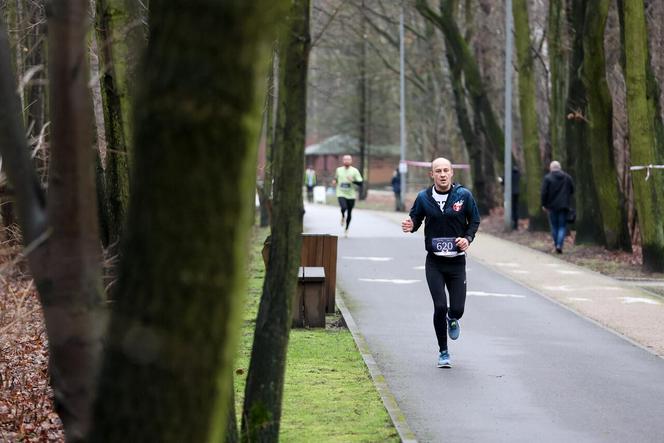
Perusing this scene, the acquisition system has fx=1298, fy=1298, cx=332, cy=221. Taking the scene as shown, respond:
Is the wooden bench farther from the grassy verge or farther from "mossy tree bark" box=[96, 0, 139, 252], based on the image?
"mossy tree bark" box=[96, 0, 139, 252]

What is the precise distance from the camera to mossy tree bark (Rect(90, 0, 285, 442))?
12.7 ft

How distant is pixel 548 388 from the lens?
1116 centimetres

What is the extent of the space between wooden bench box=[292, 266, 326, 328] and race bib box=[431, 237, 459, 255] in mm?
3387

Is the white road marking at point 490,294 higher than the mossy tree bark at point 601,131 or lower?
lower

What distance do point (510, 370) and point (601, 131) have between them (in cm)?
1416

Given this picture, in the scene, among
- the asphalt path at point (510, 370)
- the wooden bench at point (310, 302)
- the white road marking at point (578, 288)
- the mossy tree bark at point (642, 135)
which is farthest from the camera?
the mossy tree bark at point (642, 135)

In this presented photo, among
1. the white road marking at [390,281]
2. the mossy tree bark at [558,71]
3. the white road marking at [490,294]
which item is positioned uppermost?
the mossy tree bark at [558,71]

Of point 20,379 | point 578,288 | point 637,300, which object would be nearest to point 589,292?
point 578,288

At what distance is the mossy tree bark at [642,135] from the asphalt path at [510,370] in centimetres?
314

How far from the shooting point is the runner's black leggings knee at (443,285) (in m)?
12.0

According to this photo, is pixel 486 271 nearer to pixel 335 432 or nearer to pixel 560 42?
pixel 560 42

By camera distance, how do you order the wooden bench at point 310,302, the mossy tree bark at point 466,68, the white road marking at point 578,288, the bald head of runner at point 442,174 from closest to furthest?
the bald head of runner at point 442,174 → the wooden bench at point 310,302 → the white road marking at point 578,288 → the mossy tree bark at point 466,68

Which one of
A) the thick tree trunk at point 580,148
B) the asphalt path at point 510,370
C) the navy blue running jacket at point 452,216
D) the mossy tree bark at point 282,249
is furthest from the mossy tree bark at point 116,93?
the thick tree trunk at point 580,148

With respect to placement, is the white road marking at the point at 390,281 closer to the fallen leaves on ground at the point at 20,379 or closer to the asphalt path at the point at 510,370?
the asphalt path at the point at 510,370
